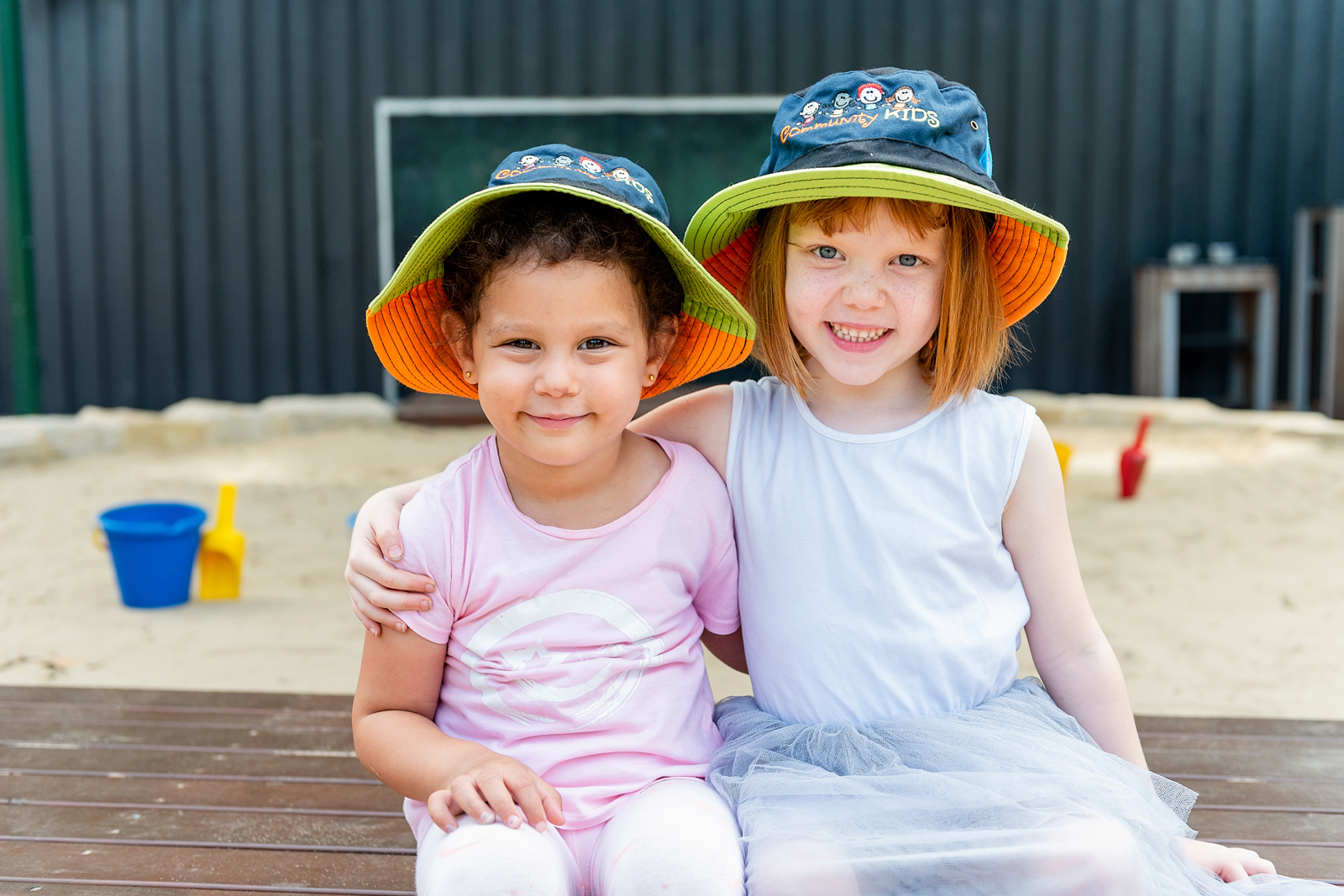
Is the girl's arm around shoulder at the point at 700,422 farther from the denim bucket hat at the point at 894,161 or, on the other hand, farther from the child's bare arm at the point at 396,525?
the denim bucket hat at the point at 894,161

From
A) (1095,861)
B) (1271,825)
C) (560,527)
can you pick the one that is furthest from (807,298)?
(1271,825)

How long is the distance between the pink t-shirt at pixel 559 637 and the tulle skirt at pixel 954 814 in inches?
5.2

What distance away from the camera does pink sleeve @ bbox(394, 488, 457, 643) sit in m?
1.50

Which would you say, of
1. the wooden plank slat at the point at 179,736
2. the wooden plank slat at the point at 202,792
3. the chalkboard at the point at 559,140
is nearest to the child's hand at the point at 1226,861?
the wooden plank slat at the point at 202,792

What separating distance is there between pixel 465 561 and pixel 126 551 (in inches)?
109

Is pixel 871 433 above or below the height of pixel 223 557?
above

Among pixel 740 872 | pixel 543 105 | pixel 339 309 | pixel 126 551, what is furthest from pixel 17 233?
pixel 740 872

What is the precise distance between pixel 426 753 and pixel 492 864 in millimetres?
218

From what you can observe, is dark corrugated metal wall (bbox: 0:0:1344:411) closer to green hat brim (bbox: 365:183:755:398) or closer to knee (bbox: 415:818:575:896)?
green hat brim (bbox: 365:183:755:398)

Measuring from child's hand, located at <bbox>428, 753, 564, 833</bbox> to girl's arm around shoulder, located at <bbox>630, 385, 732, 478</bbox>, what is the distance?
1.87 ft

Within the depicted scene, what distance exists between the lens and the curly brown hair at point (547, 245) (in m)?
1.47

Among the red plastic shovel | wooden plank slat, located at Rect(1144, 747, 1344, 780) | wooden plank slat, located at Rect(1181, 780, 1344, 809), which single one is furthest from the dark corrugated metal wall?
wooden plank slat, located at Rect(1181, 780, 1344, 809)

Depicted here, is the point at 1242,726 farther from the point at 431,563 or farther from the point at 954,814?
the point at 431,563

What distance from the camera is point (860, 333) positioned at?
161 centimetres
